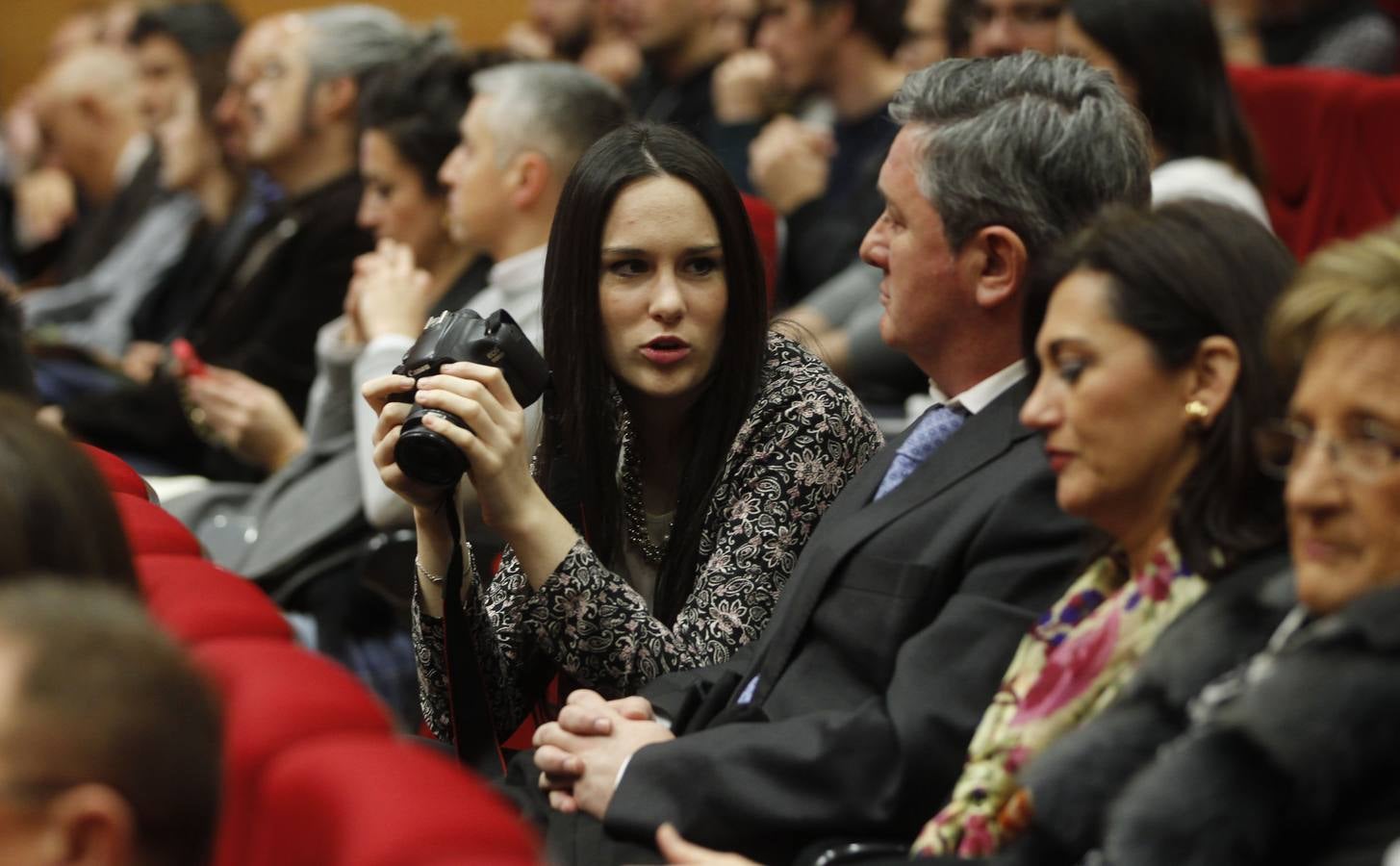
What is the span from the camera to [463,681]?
6.43ft

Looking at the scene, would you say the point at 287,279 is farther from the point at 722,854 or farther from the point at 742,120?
the point at 722,854

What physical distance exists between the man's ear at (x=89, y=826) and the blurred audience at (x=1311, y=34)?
3.75 meters

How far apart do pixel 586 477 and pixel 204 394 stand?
63.1 inches

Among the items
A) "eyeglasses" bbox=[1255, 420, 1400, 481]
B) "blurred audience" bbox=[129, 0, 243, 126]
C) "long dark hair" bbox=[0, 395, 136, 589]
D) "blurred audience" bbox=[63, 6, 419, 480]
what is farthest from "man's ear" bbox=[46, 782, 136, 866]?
"blurred audience" bbox=[129, 0, 243, 126]

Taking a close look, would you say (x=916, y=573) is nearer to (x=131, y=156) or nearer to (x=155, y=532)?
(x=155, y=532)

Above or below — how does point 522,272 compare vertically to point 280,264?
above

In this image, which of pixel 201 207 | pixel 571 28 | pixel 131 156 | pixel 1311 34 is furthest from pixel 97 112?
pixel 1311 34

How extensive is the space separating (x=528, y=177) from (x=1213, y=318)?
171cm

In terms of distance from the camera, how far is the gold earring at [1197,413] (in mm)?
1367

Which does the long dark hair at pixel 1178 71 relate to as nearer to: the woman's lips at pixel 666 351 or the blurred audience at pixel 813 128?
the blurred audience at pixel 813 128

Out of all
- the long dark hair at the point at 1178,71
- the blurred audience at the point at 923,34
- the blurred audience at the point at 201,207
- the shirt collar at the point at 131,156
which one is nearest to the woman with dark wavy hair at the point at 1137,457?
the long dark hair at the point at 1178,71

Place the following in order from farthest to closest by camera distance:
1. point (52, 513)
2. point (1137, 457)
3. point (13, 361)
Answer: point (13, 361) < point (1137, 457) < point (52, 513)

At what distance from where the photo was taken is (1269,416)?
1335mm

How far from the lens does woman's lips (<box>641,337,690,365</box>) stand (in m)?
2.00
